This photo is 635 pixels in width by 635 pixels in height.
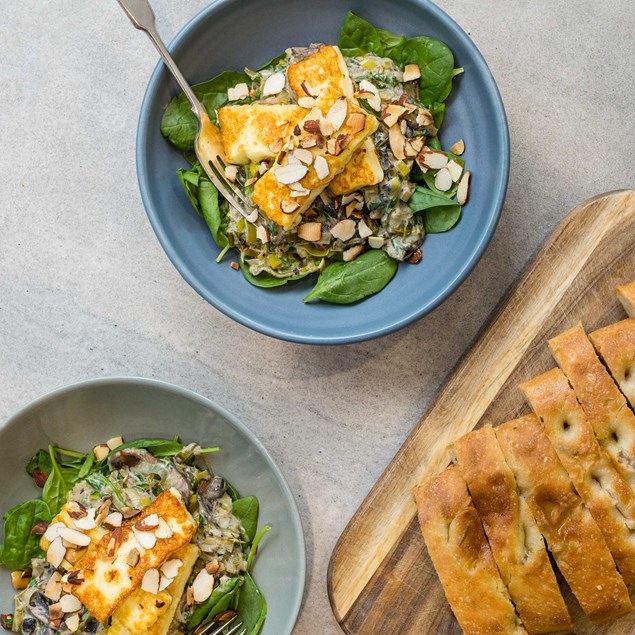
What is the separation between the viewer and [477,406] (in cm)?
295

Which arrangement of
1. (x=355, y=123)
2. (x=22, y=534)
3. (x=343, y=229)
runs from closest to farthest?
(x=355, y=123) → (x=343, y=229) → (x=22, y=534)

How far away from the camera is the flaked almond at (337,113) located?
255cm

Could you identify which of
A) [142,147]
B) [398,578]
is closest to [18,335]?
[142,147]

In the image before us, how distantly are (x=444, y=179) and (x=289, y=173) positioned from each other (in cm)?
60

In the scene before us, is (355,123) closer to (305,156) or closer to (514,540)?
(305,156)

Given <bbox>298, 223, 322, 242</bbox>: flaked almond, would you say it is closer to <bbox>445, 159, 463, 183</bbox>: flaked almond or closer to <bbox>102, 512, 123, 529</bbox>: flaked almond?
<bbox>445, 159, 463, 183</bbox>: flaked almond

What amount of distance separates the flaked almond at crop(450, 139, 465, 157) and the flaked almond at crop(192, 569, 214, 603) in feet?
6.22

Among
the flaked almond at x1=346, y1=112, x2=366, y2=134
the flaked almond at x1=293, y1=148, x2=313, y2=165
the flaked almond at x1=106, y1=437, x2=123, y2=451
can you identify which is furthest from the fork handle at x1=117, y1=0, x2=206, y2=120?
the flaked almond at x1=106, y1=437, x2=123, y2=451

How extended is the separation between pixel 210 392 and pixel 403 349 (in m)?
0.85

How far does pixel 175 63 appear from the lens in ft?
8.95

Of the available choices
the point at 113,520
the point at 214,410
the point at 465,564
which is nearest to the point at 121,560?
the point at 113,520

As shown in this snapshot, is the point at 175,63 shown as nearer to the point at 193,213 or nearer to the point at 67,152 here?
the point at 193,213

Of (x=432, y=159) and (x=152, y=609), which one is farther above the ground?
(x=432, y=159)

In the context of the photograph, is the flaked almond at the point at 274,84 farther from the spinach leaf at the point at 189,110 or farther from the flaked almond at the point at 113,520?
the flaked almond at the point at 113,520
